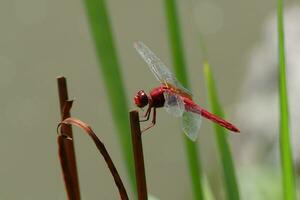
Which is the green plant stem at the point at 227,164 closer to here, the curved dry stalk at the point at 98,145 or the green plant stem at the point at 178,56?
the green plant stem at the point at 178,56

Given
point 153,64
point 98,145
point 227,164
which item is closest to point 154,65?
point 153,64

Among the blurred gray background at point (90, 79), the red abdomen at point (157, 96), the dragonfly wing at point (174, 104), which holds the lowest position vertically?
the blurred gray background at point (90, 79)

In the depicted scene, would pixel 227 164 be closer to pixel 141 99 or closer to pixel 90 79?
pixel 141 99

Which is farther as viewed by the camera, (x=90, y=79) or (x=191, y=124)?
(x=90, y=79)

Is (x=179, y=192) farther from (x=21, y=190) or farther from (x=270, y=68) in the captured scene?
(x=270, y=68)

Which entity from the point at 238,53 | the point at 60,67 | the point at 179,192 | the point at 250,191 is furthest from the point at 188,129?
the point at 238,53

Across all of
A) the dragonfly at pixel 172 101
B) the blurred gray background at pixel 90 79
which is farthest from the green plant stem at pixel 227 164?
the blurred gray background at pixel 90 79
